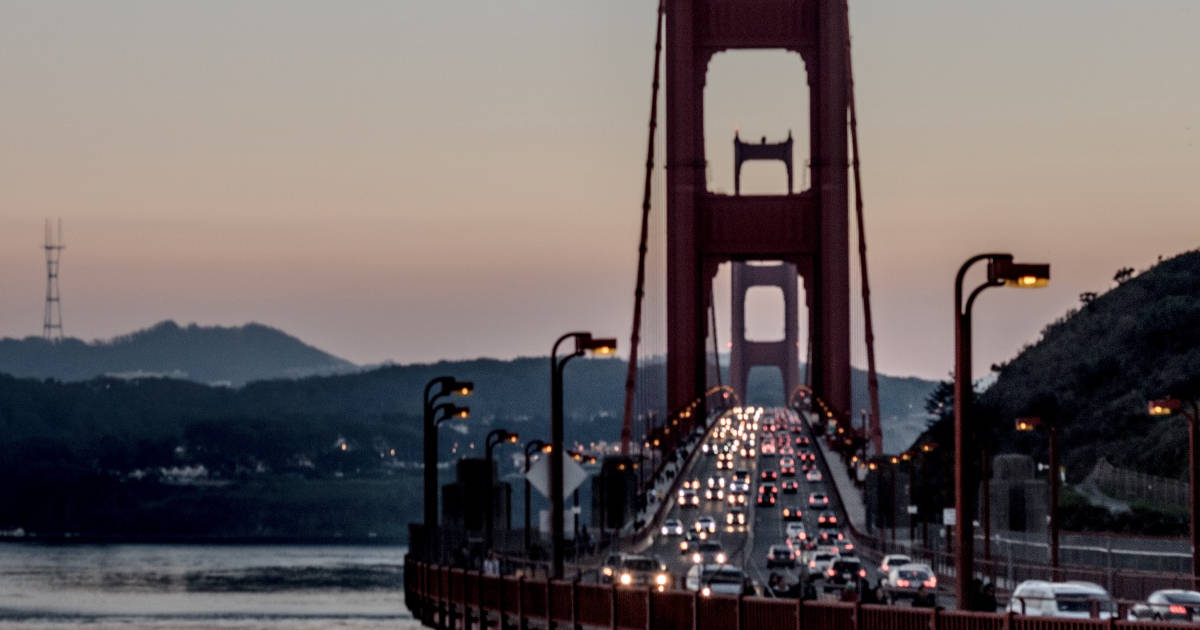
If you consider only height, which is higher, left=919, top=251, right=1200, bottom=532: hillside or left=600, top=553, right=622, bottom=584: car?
left=919, top=251, right=1200, bottom=532: hillside

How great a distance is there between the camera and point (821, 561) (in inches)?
2758

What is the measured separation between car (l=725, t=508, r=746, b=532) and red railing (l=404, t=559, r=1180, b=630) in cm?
5569

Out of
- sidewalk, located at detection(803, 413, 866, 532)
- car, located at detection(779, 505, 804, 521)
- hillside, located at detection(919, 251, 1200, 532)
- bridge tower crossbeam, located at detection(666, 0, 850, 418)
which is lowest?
car, located at detection(779, 505, 804, 521)

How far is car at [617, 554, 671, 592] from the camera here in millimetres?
48438

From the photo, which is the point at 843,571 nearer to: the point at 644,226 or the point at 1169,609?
the point at 1169,609

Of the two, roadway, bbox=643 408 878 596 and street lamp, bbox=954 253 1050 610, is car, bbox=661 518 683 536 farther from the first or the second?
street lamp, bbox=954 253 1050 610

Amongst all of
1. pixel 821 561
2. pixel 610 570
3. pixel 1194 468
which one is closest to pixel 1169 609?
pixel 1194 468

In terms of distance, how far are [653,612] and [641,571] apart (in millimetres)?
16956

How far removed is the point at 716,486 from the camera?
130m

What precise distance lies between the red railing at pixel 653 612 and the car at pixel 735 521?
55690mm

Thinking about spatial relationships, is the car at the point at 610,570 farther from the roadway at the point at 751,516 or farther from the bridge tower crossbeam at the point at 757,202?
the bridge tower crossbeam at the point at 757,202

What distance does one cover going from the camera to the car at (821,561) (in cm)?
6565

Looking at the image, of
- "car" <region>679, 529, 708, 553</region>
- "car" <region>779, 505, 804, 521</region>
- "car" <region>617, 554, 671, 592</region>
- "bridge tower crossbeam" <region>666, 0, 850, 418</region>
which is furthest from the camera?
"bridge tower crossbeam" <region>666, 0, 850, 418</region>

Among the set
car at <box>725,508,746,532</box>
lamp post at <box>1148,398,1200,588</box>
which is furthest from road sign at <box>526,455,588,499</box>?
car at <box>725,508,746,532</box>
